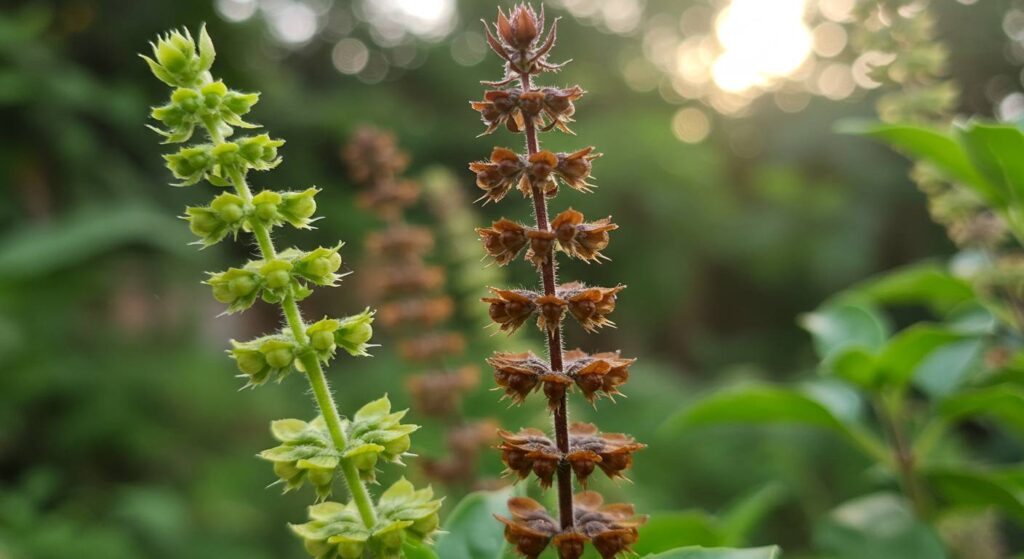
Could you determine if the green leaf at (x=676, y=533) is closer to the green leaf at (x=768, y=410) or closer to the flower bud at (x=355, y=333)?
the green leaf at (x=768, y=410)

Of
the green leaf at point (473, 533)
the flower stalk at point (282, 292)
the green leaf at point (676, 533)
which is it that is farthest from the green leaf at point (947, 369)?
the flower stalk at point (282, 292)

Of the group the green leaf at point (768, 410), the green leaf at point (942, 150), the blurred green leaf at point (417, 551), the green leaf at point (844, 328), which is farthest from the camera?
the green leaf at point (844, 328)

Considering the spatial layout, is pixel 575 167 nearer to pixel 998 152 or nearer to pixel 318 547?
pixel 318 547

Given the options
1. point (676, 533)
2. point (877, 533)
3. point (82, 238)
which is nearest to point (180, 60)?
point (676, 533)

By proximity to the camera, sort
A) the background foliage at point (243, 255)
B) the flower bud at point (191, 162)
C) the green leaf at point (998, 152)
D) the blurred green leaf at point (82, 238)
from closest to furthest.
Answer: the flower bud at point (191, 162) < the green leaf at point (998, 152) < the blurred green leaf at point (82, 238) < the background foliage at point (243, 255)

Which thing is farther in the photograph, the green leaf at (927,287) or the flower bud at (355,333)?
the green leaf at (927,287)

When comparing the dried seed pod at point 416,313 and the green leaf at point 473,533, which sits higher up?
the dried seed pod at point 416,313

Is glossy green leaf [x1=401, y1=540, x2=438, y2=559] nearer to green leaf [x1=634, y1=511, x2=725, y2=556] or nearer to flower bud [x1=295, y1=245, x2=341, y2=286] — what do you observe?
flower bud [x1=295, y1=245, x2=341, y2=286]
